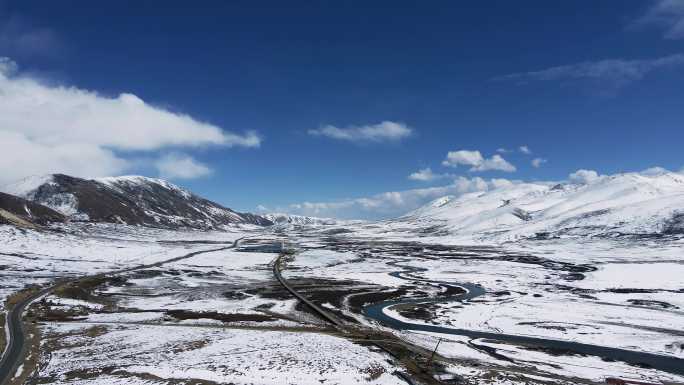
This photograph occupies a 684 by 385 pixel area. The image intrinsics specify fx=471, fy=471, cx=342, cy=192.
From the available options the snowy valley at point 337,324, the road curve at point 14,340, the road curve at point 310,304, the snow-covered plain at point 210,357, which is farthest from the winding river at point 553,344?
the road curve at point 14,340

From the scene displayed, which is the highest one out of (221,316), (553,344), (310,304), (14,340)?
(310,304)

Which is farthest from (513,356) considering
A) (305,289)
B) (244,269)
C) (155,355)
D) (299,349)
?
(244,269)

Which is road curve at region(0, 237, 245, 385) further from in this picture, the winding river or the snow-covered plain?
the winding river

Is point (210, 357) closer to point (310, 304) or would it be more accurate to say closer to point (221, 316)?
point (221, 316)

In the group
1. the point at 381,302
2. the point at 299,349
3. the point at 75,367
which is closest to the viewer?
the point at 75,367

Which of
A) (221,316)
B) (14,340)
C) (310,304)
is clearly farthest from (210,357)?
(310,304)

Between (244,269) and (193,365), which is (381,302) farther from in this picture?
(244,269)

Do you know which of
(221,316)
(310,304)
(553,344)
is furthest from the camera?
(310,304)

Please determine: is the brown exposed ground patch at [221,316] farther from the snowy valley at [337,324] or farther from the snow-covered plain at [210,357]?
the snow-covered plain at [210,357]

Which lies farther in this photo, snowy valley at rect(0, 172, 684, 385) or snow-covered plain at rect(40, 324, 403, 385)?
snowy valley at rect(0, 172, 684, 385)

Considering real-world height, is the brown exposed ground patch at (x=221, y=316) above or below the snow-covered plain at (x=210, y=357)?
above

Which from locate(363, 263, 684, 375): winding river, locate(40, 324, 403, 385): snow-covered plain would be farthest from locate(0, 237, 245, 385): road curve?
locate(363, 263, 684, 375): winding river
